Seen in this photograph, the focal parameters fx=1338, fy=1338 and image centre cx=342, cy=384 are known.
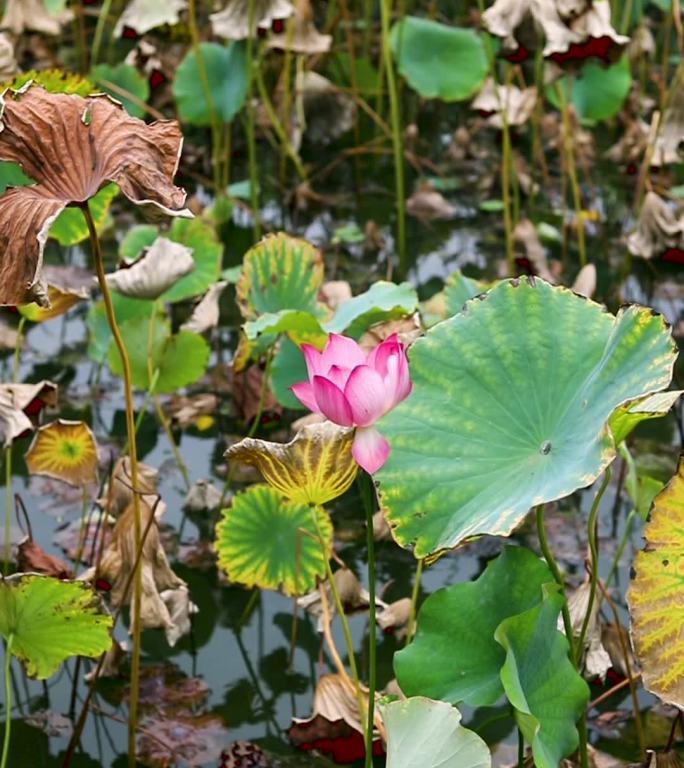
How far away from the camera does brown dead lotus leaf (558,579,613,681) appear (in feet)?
3.89

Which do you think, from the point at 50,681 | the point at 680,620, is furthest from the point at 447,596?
the point at 50,681

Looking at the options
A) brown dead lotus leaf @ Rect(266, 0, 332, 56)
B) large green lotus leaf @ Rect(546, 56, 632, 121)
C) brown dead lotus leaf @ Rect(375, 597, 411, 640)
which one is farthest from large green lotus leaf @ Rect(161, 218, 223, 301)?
large green lotus leaf @ Rect(546, 56, 632, 121)

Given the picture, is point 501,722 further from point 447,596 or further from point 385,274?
point 385,274

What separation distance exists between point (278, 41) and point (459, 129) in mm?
633

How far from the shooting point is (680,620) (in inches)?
35.6

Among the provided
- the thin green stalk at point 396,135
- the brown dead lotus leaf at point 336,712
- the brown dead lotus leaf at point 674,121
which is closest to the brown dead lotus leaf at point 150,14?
the thin green stalk at point 396,135

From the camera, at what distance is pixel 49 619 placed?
3.50ft

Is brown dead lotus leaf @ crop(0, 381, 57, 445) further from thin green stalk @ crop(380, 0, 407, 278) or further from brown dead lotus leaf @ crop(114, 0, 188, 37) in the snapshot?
brown dead lotus leaf @ crop(114, 0, 188, 37)

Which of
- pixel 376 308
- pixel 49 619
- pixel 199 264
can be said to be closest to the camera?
pixel 49 619

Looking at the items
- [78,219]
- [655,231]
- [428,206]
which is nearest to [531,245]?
[655,231]

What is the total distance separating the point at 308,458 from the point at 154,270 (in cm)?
61

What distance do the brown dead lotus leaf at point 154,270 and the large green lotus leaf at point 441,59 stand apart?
130cm

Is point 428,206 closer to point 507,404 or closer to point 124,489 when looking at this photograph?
point 124,489

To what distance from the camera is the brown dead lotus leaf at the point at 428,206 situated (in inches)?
106
